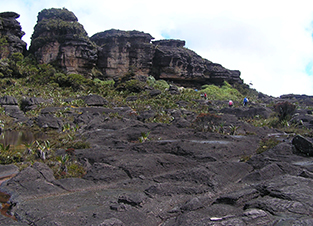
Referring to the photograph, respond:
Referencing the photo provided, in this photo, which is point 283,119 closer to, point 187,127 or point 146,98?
point 187,127

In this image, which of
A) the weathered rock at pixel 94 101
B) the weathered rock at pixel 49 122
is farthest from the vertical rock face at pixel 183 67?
the weathered rock at pixel 49 122

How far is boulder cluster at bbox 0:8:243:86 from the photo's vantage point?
2098 inches

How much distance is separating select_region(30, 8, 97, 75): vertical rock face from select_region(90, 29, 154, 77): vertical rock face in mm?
3232

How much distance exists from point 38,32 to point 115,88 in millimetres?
19952

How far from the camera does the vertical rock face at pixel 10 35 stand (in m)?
50.1

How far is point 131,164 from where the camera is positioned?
11.2 meters

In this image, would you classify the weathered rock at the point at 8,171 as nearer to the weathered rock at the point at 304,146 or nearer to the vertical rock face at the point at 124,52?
the weathered rock at the point at 304,146

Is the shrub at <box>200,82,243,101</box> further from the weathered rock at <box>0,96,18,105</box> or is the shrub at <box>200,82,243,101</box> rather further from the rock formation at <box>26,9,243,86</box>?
the weathered rock at <box>0,96,18,105</box>

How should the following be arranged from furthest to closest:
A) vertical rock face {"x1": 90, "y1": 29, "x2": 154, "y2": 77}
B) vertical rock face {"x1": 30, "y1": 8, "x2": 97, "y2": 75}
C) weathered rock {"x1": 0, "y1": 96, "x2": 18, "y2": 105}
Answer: vertical rock face {"x1": 90, "y1": 29, "x2": 154, "y2": 77} < vertical rock face {"x1": 30, "y1": 8, "x2": 97, "y2": 75} < weathered rock {"x1": 0, "y1": 96, "x2": 18, "y2": 105}

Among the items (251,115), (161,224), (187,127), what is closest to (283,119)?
(251,115)

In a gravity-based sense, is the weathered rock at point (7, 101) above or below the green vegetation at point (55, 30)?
below

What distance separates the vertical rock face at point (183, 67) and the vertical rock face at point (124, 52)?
2.63 metres

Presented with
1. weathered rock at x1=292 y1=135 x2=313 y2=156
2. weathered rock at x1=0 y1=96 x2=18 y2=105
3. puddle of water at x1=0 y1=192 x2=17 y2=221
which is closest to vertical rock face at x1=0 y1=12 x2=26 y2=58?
weathered rock at x1=0 y1=96 x2=18 y2=105

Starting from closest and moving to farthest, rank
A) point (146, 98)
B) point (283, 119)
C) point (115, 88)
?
1. point (283, 119)
2. point (146, 98)
3. point (115, 88)
